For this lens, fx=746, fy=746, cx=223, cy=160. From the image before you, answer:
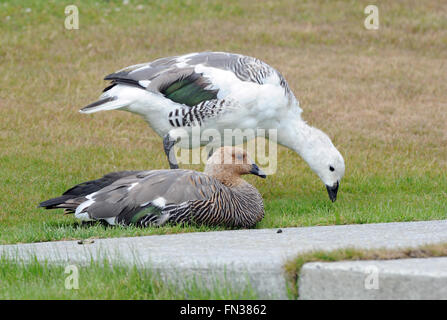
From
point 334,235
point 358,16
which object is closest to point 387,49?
point 358,16

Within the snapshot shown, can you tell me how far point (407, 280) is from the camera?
4.36 meters

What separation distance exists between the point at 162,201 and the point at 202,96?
2225 mm

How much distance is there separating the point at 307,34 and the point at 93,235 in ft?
41.6

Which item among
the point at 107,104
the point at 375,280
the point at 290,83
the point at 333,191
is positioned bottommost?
the point at 333,191

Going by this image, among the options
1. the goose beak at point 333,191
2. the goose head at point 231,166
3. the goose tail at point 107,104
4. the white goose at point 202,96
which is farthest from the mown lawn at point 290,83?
the goose tail at point 107,104

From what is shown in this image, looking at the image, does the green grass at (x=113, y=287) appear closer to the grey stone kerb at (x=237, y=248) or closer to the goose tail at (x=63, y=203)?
the grey stone kerb at (x=237, y=248)

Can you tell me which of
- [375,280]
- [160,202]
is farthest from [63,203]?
[375,280]

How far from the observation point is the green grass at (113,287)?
15.8 ft

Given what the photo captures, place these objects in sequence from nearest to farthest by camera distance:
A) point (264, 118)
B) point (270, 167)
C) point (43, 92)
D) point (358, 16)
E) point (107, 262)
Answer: point (107, 262) < point (264, 118) < point (270, 167) < point (43, 92) < point (358, 16)

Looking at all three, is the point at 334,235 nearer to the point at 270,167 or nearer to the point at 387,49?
the point at 270,167

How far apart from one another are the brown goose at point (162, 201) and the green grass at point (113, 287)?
201cm

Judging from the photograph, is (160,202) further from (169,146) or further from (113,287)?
(113,287)

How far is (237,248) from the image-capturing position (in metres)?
5.52

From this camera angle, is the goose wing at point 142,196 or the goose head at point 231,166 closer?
the goose wing at point 142,196
